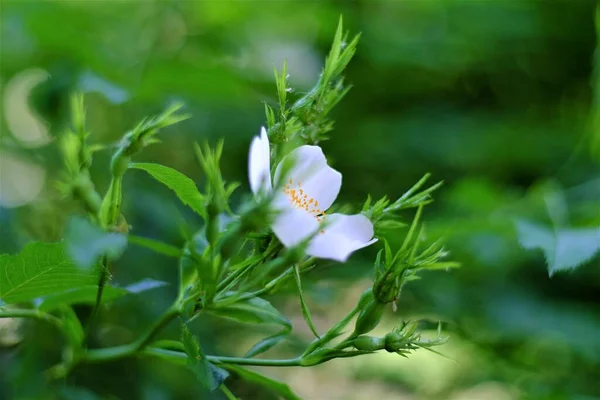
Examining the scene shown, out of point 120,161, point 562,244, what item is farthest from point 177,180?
point 562,244

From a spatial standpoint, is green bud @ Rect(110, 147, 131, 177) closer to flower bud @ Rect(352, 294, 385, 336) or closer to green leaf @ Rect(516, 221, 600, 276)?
flower bud @ Rect(352, 294, 385, 336)

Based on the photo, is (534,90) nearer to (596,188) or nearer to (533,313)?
(596,188)

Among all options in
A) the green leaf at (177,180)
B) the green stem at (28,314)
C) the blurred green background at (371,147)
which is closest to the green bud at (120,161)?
→ the green leaf at (177,180)

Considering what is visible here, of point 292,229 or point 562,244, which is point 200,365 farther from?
point 562,244

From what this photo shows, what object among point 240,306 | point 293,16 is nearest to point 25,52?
point 293,16

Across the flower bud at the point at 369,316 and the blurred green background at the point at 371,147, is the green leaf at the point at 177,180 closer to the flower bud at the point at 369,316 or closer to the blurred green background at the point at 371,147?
the flower bud at the point at 369,316

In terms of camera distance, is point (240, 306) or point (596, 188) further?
point (596, 188)
